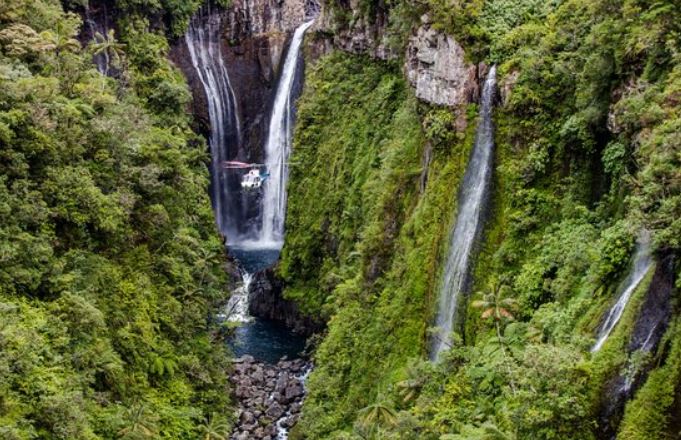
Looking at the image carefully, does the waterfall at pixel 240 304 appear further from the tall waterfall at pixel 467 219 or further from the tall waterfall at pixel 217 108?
the tall waterfall at pixel 467 219

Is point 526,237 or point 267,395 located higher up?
point 526,237

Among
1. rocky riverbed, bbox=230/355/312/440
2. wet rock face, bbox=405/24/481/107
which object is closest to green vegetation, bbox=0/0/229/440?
rocky riverbed, bbox=230/355/312/440

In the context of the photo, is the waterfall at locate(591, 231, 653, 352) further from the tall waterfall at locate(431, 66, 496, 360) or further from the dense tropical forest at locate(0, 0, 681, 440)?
the tall waterfall at locate(431, 66, 496, 360)

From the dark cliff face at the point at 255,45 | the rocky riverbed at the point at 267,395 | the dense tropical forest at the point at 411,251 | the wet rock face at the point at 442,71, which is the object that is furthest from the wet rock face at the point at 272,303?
the wet rock face at the point at 442,71

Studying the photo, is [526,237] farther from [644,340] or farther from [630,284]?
[644,340]

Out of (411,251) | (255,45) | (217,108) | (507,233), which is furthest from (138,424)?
(255,45)

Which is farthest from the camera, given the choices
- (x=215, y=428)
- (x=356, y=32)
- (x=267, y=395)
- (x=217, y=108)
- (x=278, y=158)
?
(x=217, y=108)
